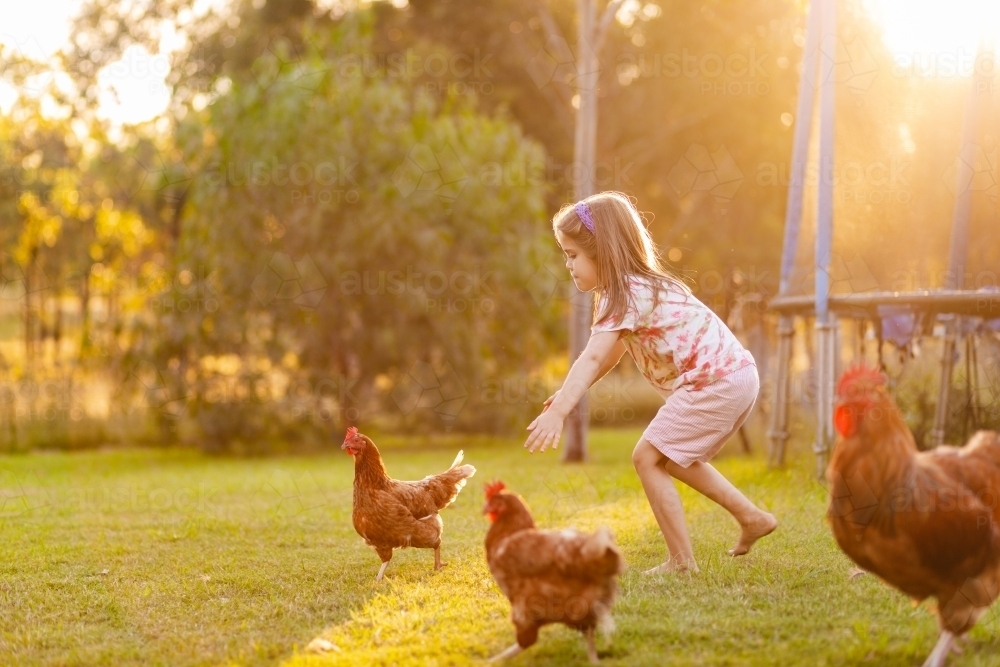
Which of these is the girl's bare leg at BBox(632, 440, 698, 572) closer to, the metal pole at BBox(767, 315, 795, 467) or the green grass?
the green grass

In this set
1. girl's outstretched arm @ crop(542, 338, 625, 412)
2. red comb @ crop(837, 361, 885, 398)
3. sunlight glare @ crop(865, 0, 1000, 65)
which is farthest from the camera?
sunlight glare @ crop(865, 0, 1000, 65)

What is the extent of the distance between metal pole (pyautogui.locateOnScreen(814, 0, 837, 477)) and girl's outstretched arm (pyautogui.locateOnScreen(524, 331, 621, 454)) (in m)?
4.54

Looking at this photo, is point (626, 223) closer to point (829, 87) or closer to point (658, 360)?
point (658, 360)

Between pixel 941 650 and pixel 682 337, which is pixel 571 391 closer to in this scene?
pixel 682 337

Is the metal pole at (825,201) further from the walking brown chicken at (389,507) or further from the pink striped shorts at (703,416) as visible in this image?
the walking brown chicken at (389,507)

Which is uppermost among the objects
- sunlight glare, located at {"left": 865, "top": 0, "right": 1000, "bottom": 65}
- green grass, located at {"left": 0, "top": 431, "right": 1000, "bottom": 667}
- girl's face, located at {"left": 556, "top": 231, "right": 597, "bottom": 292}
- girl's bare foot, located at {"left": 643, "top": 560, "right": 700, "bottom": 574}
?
sunlight glare, located at {"left": 865, "top": 0, "right": 1000, "bottom": 65}

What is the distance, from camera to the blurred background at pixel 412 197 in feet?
31.5

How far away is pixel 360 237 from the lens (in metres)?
15.0

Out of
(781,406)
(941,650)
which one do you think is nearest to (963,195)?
(781,406)

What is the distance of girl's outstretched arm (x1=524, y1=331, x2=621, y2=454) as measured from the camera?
13.3 ft

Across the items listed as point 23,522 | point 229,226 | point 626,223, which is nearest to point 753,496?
point 626,223

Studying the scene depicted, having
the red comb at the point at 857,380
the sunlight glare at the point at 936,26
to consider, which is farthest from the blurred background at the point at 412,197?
the red comb at the point at 857,380

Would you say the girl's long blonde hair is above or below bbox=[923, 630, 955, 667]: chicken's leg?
above

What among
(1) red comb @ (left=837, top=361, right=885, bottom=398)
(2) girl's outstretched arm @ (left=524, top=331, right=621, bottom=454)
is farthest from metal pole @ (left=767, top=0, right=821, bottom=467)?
(1) red comb @ (left=837, top=361, right=885, bottom=398)
